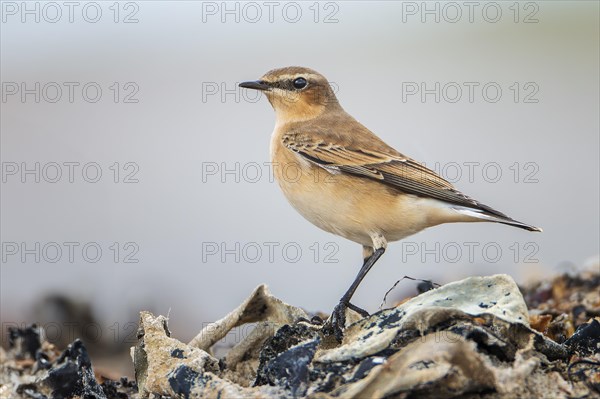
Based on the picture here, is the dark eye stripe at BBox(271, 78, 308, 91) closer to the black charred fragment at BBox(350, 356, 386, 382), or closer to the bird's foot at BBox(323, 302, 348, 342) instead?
the bird's foot at BBox(323, 302, 348, 342)

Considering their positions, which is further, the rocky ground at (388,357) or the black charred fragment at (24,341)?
Result: the black charred fragment at (24,341)

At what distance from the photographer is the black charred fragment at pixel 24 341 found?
525 centimetres

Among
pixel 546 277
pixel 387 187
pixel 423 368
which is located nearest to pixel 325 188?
pixel 387 187

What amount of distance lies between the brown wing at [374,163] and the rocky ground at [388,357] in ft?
5.42

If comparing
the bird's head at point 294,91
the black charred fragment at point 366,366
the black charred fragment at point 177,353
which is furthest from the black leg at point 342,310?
the bird's head at point 294,91

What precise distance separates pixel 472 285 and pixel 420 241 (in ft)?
15.3

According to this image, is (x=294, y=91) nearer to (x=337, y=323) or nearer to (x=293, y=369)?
(x=337, y=323)

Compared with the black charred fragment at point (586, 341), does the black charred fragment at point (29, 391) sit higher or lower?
lower

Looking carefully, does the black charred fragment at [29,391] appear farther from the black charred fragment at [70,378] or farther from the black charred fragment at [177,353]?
the black charred fragment at [177,353]

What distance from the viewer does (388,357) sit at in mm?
3428

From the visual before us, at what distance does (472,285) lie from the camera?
394cm

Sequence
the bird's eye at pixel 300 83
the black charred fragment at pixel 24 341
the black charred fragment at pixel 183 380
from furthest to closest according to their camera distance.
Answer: the bird's eye at pixel 300 83
the black charred fragment at pixel 24 341
the black charred fragment at pixel 183 380

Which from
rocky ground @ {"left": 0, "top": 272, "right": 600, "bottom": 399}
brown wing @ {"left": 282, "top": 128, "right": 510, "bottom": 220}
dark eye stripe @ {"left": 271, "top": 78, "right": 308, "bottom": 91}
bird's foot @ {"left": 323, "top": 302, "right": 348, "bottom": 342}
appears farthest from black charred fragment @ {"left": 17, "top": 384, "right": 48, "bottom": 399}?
dark eye stripe @ {"left": 271, "top": 78, "right": 308, "bottom": 91}

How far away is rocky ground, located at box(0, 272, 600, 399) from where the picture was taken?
3.13 meters
